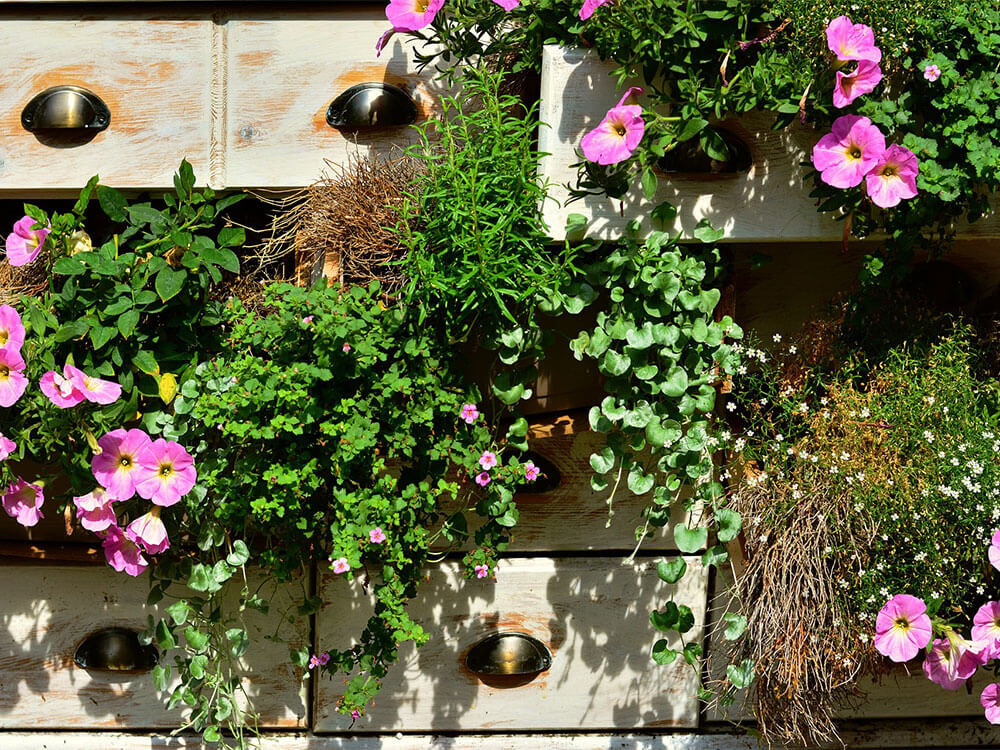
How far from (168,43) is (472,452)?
1047mm

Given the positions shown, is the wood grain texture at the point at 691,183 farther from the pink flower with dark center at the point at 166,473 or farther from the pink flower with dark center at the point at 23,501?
the pink flower with dark center at the point at 23,501

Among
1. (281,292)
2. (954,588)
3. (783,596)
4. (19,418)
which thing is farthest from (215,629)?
(954,588)

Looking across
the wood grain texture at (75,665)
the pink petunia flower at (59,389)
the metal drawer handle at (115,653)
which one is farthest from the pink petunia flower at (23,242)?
the metal drawer handle at (115,653)

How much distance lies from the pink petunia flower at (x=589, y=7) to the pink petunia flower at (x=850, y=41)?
1.25ft

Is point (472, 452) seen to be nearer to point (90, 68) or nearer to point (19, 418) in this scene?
point (19, 418)

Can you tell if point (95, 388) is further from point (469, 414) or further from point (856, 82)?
point (856, 82)

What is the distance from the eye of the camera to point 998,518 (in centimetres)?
191

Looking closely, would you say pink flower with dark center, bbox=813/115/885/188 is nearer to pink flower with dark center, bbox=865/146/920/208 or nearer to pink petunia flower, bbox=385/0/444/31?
pink flower with dark center, bbox=865/146/920/208

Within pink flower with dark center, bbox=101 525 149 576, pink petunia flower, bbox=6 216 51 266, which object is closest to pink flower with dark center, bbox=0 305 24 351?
Answer: pink petunia flower, bbox=6 216 51 266

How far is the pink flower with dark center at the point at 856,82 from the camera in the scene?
6.10 feet

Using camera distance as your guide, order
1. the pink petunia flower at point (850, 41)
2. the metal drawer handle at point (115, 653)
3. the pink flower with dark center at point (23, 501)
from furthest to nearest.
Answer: the metal drawer handle at point (115, 653)
the pink flower with dark center at point (23, 501)
the pink petunia flower at point (850, 41)

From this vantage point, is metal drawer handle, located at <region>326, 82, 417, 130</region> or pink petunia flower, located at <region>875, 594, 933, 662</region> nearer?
pink petunia flower, located at <region>875, 594, 933, 662</region>

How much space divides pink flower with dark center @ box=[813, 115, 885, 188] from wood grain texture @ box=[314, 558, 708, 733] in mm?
879

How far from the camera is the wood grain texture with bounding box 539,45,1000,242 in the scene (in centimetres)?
203
